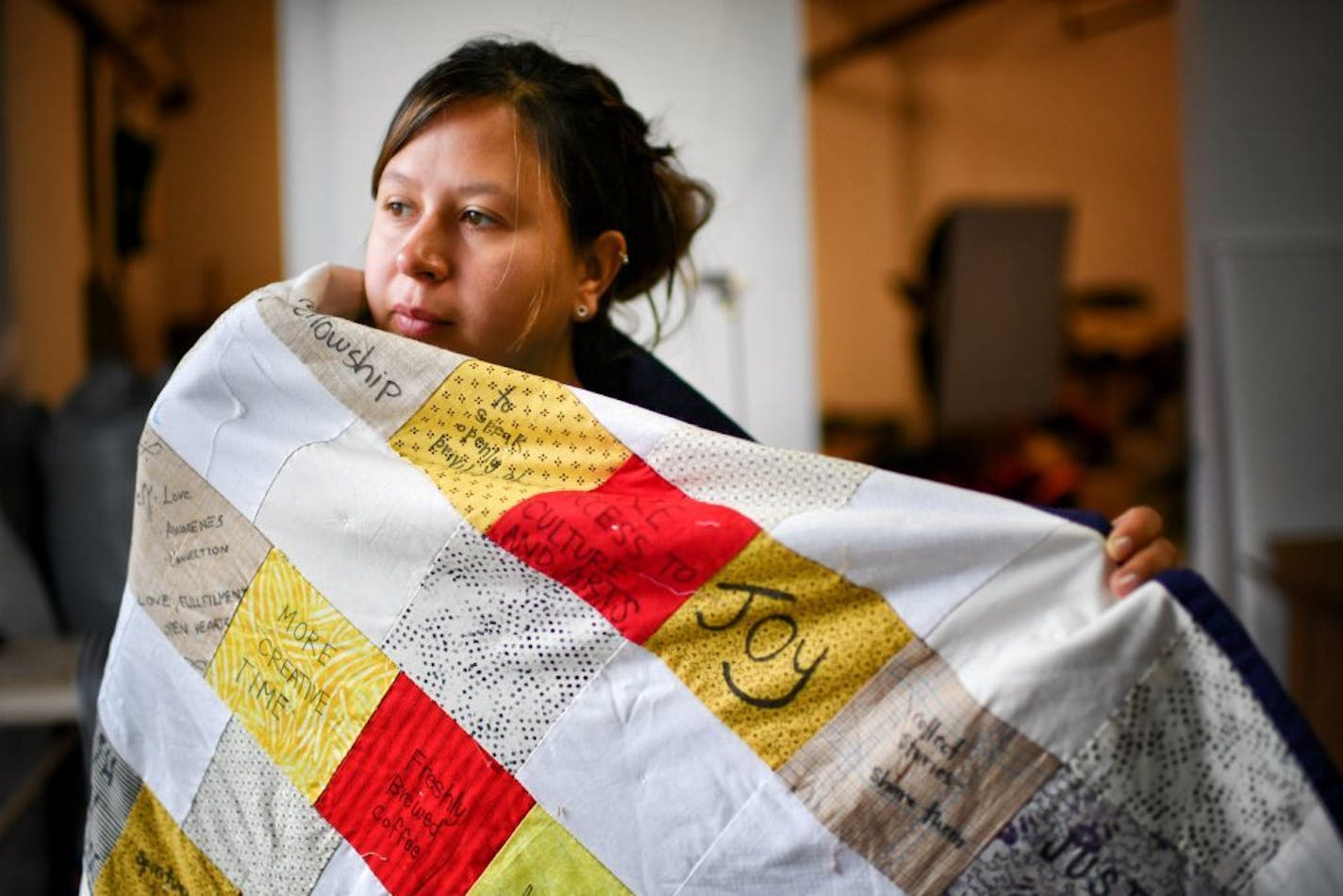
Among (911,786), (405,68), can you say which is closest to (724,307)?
(405,68)

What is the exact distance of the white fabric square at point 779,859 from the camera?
29.5 inches

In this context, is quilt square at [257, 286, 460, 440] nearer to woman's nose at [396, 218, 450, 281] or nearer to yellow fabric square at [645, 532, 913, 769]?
woman's nose at [396, 218, 450, 281]

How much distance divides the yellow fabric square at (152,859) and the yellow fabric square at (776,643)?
16.1 inches

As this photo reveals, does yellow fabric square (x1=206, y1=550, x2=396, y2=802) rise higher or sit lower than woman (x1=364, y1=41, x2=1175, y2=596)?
lower

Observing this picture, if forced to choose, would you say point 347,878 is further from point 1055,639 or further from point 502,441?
point 1055,639

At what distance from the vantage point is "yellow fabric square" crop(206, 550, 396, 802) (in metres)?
0.84

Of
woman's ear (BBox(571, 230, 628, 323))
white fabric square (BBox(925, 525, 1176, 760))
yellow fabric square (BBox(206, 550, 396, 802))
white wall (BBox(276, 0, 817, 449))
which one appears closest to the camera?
white fabric square (BBox(925, 525, 1176, 760))

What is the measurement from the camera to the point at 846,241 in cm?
580

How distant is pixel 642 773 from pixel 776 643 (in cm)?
12

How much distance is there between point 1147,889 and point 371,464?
0.59 m

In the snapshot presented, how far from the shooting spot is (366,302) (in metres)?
1.04

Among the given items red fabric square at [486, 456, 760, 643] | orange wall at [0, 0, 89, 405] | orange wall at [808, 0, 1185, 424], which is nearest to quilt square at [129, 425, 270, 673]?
red fabric square at [486, 456, 760, 643]

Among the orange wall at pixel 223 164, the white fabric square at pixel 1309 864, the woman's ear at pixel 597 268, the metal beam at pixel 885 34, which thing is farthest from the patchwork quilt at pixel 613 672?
the metal beam at pixel 885 34

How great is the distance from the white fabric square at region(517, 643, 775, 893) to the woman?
34cm
